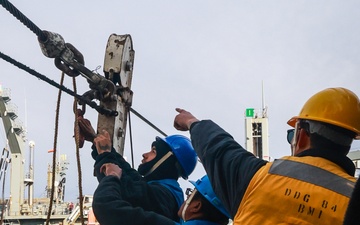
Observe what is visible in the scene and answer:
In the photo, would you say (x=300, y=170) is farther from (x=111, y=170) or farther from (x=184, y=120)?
(x=111, y=170)

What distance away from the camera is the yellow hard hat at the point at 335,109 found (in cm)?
237

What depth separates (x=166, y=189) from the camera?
4.13 meters

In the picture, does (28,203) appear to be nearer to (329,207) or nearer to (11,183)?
(11,183)

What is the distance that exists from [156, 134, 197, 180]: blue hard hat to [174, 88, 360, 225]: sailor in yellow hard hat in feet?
5.60

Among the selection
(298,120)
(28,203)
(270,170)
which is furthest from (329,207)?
(28,203)

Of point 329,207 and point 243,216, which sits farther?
point 243,216

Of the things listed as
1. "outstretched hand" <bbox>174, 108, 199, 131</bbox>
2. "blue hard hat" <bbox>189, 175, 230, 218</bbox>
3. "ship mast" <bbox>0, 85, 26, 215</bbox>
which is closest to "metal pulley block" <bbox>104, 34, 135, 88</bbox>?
"blue hard hat" <bbox>189, 175, 230, 218</bbox>

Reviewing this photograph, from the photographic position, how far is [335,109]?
94.6 inches

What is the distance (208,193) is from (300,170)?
3.63 ft

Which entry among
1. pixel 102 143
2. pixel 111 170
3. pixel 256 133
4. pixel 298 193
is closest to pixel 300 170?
pixel 298 193

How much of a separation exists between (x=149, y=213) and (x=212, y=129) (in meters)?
1.06

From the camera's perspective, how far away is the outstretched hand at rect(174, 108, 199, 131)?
2.90 metres

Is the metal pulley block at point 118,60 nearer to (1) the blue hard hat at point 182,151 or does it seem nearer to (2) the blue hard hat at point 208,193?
(1) the blue hard hat at point 182,151

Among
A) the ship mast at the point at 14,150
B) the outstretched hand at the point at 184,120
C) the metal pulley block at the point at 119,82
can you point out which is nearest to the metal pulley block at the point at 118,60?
the metal pulley block at the point at 119,82
